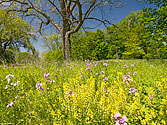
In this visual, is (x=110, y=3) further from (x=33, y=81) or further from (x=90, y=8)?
(x=33, y=81)

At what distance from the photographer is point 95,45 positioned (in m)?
27.0

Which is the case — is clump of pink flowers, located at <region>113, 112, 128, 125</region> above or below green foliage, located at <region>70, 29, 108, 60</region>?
below

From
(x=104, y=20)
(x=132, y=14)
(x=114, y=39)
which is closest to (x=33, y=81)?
(x=104, y=20)

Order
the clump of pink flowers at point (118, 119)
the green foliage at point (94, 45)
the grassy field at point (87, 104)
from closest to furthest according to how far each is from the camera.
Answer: the clump of pink flowers at point (118, 119), the grassy field at point (87, 104), the green foliage at point (94, 45)

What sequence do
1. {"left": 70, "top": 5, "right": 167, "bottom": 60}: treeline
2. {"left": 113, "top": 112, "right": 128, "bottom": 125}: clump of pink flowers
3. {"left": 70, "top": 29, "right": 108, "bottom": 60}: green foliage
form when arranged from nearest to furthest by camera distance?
{"left": 113, "top": 112, "right": 128, "bottom": 125}: clump of pink flowers < {"left": 70, "top": 5, "right": 167, "bottom": 60}: treeline < {"left": 70, "top": 29, "right": 108, "bottom": 60}: green foliage

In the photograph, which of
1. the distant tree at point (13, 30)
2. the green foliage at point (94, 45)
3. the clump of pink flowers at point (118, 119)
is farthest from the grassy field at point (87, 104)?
the green foliage at point (94, 45)

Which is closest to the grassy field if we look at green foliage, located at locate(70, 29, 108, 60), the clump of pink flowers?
the clump of pink flowers

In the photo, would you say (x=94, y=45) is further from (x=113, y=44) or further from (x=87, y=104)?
(x=87, y=104)

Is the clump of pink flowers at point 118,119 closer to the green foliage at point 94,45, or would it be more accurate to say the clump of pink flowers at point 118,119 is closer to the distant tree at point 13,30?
the distant tree at point 13,30

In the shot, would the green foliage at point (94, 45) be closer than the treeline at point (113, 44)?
No

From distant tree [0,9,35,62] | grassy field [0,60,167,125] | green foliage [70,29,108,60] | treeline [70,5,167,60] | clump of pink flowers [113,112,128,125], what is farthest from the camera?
green foliage [70,29,108,60]

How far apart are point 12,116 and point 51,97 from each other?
24.7 inches

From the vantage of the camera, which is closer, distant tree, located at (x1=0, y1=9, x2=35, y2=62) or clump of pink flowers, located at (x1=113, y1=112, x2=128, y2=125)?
clump of pink flowers, located at (x1=113, y1=112, x2=128, y2=125)

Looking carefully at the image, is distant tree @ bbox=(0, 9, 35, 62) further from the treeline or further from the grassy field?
the treeline
